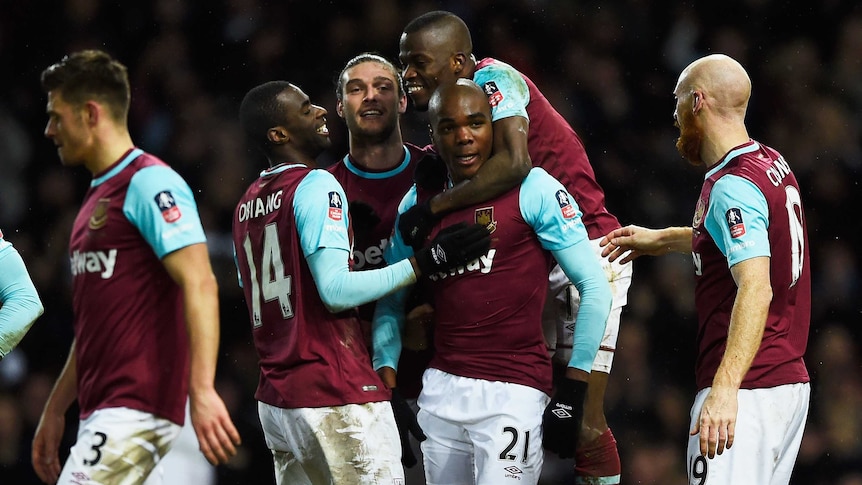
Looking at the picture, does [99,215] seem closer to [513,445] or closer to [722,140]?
[513,445]

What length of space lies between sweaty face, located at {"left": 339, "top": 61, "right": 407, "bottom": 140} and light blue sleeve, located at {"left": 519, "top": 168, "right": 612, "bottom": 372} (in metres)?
1.01

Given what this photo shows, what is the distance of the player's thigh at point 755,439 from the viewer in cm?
384

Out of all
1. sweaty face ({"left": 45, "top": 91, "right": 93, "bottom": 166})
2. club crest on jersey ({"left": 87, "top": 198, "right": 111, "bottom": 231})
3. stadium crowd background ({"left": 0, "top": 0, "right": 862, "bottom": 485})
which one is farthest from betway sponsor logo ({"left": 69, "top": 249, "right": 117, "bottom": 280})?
stadium crowd background ({"left": 0, "top": 0, "right": 862, "bottom": 485})

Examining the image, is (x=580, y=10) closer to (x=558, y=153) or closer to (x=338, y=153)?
(x=338, y=153)

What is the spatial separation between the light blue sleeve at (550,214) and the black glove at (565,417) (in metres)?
0.53

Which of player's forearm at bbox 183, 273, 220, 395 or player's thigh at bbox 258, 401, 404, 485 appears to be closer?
player's forearm at bbox 183, 273, 220, 395

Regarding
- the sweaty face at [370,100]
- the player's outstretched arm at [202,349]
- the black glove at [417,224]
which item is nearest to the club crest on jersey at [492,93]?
the black glove at [417,224]

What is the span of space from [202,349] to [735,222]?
6.10 feet

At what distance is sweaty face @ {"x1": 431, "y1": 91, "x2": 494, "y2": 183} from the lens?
4.25 m

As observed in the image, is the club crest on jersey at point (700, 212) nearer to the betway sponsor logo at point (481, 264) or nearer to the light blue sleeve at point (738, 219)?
the light blue sleeve at point (738, 219)

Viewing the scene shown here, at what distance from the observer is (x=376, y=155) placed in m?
5.04

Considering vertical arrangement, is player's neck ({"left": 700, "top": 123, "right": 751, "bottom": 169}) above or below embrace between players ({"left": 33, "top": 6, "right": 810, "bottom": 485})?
above

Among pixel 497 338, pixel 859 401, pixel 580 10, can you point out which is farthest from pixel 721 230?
pixel 580 10

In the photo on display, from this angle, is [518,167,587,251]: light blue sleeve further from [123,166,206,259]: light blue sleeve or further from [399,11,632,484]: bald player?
[123,166,206,259]: light blue sleeve
